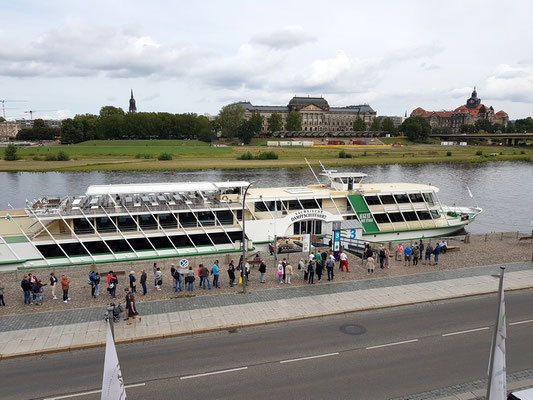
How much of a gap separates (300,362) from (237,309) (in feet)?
17.4

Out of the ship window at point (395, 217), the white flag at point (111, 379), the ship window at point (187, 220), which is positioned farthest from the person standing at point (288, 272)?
the ship window at point (395, 217)

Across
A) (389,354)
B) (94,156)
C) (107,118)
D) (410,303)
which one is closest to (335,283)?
(410,303)

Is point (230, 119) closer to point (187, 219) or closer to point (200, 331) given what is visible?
point (187, 219)

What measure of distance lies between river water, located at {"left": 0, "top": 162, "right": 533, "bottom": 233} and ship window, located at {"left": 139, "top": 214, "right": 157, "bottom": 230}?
3598 cm

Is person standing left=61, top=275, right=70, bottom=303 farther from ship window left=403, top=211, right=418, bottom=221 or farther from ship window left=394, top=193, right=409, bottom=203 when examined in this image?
ship window left=403, top=211, right=418, bottom=221

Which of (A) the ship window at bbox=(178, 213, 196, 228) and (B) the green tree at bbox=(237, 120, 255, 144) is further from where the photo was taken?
(B) the green tree at bbox=(237, 120, 255, 144)

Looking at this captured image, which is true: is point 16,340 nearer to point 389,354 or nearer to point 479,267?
point 389,354

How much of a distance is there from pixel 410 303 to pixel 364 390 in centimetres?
836

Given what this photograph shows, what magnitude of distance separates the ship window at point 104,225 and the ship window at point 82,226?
52cm

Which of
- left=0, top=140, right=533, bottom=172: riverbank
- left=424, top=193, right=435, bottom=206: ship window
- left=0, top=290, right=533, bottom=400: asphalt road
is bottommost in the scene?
left=0, top=290, right=533, bottom=400: asphalt road

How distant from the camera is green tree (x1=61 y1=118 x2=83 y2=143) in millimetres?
164750

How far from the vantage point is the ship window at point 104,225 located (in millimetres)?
29333

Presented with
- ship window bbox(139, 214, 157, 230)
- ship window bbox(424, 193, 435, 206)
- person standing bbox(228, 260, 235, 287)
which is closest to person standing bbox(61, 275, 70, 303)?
person standing bbox(228, 260, 235, 287)

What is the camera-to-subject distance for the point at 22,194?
7081 cm
